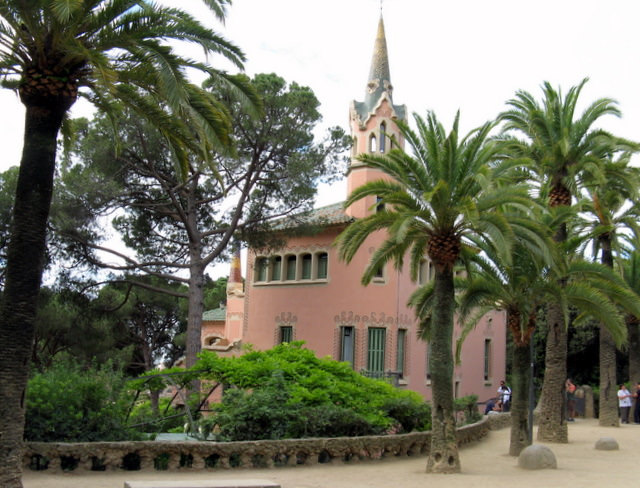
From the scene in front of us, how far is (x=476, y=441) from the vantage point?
2123 cm

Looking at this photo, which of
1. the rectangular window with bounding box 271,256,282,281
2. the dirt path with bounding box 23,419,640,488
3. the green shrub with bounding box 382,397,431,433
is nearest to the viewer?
the dirt path with bounding box 23,419,640,488

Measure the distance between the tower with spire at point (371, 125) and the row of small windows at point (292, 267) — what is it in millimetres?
2606

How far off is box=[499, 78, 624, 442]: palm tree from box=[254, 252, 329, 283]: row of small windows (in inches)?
464

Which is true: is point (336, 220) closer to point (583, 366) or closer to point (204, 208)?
point (204, 208)

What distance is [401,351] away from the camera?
29625mm

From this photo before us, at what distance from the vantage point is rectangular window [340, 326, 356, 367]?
2939 centimetres

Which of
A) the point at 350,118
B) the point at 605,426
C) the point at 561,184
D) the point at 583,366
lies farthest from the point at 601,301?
the point at 583,366

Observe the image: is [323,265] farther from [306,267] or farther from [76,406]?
[76,406]

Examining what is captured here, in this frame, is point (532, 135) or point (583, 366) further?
point (583, 366)

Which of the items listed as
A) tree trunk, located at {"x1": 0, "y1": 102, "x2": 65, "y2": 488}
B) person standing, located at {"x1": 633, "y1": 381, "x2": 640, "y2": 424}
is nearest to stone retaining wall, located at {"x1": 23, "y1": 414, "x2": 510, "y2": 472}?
tree trunk, located at {"x1": 0, "y1": 102, "x2": 65, "y2": 488}

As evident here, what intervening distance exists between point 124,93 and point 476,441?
49.2ft

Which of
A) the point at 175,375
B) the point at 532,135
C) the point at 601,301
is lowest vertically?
the point at 175,375

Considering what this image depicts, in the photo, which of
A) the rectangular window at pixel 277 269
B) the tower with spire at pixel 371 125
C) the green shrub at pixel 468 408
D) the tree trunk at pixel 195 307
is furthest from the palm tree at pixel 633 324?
the tree trunk at pixel 195 307

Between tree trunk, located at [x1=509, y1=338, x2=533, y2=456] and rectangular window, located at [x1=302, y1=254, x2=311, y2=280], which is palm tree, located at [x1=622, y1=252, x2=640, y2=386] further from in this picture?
tree trunk, located at [x1=509, y1=338, x2=533, y2=456]
